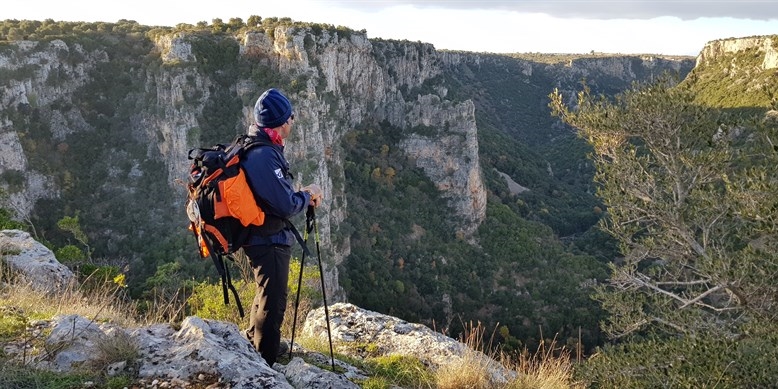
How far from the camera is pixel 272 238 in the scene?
3.45 meters

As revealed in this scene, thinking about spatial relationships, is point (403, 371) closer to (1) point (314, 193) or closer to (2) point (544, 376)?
(2) point (544, 376)

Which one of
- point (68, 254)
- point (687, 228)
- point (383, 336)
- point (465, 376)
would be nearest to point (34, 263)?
point (383, 336)

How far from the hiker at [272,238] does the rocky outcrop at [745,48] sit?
54.3 meters

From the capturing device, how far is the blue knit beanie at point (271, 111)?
11.4 feet

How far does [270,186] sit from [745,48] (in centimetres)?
6345

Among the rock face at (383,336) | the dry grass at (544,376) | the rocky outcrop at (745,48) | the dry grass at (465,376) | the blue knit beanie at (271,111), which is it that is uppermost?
the rocky outcrop at (745,48)

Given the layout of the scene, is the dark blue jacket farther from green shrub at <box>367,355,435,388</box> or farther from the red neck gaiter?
green shrub at <box>367,355,435,388</box>

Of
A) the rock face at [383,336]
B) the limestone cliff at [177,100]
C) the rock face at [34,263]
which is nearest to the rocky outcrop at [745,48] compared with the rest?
the limestone cliff at [177,100]

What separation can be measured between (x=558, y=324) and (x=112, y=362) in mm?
33540

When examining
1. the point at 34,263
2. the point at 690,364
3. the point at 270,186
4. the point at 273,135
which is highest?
the point at 273,135

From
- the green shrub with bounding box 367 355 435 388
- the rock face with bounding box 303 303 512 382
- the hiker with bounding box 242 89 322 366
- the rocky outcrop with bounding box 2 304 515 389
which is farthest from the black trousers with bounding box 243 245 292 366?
the rock face with bounding box 303 303 512 382

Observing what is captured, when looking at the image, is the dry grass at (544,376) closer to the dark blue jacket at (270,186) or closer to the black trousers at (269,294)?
the black trousers at (269,294)

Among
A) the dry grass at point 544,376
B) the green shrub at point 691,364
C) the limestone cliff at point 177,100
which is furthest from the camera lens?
the limestone cliff at point 177,100

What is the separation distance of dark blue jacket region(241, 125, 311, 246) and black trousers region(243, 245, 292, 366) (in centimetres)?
10
